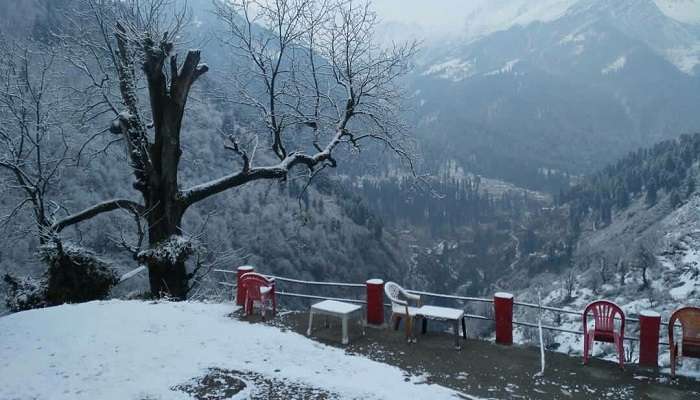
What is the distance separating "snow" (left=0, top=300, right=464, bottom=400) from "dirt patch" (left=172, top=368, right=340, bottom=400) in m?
0.14

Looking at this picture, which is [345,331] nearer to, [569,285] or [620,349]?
[620,349]

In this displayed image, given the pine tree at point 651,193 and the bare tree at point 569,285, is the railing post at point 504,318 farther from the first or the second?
the pine tree at point 651,193

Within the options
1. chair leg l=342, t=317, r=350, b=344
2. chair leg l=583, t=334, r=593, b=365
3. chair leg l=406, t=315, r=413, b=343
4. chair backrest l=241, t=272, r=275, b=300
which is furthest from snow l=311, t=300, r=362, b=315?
chair leg l=583, t=334, r=593, b=365

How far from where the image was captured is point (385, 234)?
12181 cm

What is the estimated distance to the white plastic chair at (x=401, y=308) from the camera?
28.1ft

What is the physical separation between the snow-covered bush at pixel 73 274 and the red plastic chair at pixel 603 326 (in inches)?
409

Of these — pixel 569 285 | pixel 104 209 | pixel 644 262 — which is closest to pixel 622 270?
pixel 644 262

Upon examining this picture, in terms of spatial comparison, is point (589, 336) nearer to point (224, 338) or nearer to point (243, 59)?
point (224, 338)

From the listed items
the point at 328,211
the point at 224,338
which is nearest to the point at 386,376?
the point at 224,338

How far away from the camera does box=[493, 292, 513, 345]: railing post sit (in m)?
8.57

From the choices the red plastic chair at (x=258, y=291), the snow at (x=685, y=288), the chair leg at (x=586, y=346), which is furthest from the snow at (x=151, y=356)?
the snow at (x=685, y=288)

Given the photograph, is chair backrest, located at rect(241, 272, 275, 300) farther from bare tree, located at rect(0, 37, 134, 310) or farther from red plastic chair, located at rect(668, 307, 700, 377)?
red plastic chair, located at rect(668, 307, 700, 377)

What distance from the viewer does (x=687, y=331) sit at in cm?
723

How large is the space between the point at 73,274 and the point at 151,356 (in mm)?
5599
